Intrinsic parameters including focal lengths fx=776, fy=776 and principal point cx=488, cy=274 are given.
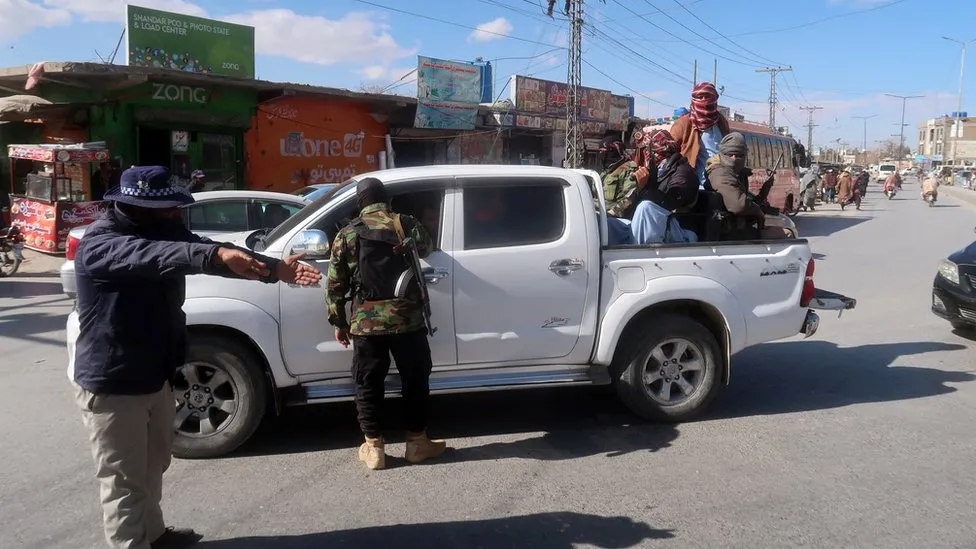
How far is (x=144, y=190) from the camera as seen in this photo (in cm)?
316

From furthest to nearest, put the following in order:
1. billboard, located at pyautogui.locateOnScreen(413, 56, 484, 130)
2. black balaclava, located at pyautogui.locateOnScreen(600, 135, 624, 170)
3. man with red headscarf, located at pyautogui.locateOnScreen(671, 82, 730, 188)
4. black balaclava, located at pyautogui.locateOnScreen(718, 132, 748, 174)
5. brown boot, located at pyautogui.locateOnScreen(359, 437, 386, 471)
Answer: billboard, located at pyautogui.locateOnScreen(413, 56, 484, 130), man with red headscarf, located at pyautogui.locateOnScreen(671, 82, 730, 188), black balaclava, located at pyautogui.locateOnScreen(600, 135, 624, 170), black balaclava, located at pyautogui.locateOnScreen(718, 132, 748, 174), brown boot, located at pyautogui.locateOnScreen(359, 437, 386, 471)

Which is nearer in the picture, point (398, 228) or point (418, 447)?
point (398, 228)

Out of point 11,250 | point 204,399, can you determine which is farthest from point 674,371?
point 11,250

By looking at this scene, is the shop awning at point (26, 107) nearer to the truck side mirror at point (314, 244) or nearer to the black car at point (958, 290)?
the truck side mirror at point (314, 244)

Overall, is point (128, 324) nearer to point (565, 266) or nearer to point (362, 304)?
point (362, 304)

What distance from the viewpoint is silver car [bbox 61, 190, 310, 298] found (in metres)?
9.16

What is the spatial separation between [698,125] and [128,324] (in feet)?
19.2

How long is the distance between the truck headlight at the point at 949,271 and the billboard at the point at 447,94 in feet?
51.0

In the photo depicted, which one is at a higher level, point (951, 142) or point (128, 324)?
point (951, 142)

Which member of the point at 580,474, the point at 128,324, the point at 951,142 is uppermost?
the point at 951,142

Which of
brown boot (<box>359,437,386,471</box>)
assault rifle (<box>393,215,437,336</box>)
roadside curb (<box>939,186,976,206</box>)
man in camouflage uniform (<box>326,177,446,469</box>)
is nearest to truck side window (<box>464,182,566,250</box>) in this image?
man in camouflage uniform (<box>326,177,446,469</box>)

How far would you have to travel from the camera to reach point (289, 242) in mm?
4887

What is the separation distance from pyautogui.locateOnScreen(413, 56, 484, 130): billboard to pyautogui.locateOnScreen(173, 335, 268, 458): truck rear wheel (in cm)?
1770

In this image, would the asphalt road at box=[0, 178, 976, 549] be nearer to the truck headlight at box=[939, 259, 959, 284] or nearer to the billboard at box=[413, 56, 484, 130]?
the truck headlight at box=[939, 259, 959, 284]
